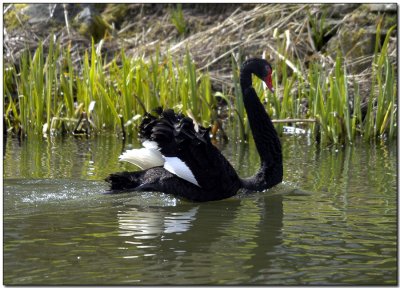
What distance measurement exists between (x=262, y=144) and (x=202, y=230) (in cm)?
141

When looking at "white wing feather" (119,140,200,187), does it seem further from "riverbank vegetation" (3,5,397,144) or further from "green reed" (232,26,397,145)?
"green reed" (232,26,397,145)

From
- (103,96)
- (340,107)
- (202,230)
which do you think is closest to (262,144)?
(202,230)

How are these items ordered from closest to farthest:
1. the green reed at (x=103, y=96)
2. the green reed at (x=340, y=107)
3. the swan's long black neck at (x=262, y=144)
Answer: the swan's long black neck at (x=262, y=144), the green reed at (x=340, y=107), the green reed at (x=103, y=96)

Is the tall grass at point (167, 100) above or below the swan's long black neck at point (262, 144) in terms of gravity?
above

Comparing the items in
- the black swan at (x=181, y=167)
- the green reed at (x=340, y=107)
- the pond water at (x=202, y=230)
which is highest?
the green reed at (x=340, y=107)

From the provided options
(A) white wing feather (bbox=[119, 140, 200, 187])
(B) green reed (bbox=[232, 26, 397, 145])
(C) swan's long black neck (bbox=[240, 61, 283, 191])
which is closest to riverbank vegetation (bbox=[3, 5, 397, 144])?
(B) green reed (bbox=[232, 26, 397, 145])

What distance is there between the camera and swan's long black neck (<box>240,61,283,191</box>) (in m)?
5.68

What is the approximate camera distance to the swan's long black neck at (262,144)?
18.6 ft

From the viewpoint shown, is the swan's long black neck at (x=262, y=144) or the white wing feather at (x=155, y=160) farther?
the swan's long black neck at (x=262, y=144)

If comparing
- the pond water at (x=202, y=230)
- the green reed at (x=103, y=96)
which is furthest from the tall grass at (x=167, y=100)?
Answer: the pond water at (x=202, y=230)

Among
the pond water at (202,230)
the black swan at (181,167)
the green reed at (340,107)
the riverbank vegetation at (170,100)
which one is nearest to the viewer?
the pond water at (202,230)

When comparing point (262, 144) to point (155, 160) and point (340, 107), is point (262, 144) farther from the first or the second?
point (340, 107)

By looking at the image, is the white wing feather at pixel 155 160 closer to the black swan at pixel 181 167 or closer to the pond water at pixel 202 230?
the black swan at pixel 181 167

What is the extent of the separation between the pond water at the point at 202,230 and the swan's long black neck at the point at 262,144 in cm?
9
